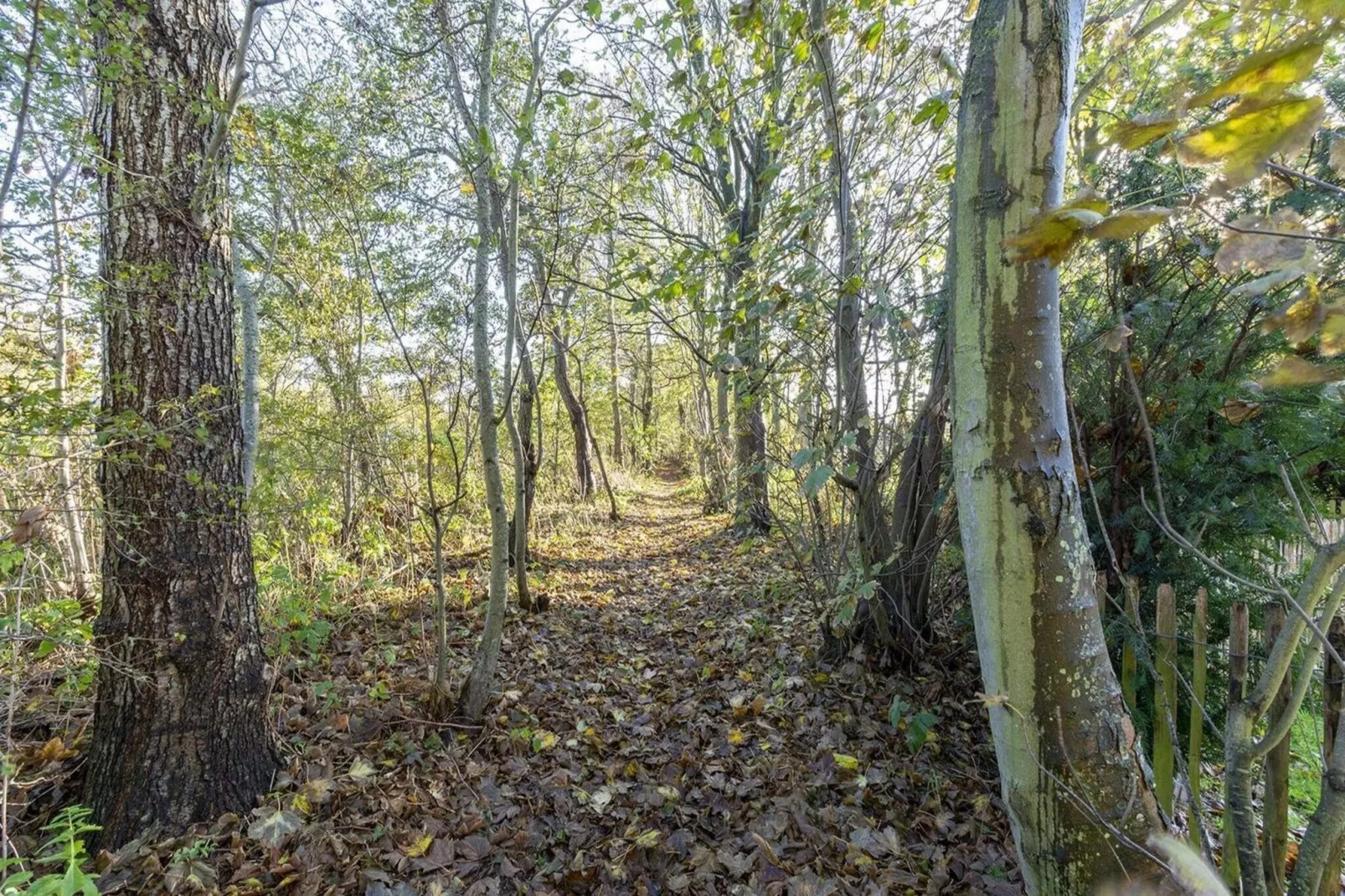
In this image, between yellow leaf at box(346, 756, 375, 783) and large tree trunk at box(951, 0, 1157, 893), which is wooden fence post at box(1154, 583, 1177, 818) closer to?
large tree trunk at box(951, 0, 1157, 893)

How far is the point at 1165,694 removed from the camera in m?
1.68

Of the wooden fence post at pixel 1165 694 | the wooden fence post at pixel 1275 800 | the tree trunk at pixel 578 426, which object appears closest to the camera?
the wooden fence post at pixel 1275 800

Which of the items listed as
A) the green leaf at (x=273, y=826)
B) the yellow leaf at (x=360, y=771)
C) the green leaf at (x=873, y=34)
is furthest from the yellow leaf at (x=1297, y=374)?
the yellow leaf at (x=360, y=771)

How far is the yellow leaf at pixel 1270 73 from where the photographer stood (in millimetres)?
581

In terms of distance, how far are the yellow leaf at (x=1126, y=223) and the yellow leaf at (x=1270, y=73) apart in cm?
11

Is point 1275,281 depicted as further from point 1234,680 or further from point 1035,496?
point 1234,680

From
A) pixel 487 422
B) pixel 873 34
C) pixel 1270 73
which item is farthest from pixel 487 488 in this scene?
pixel 1270 73

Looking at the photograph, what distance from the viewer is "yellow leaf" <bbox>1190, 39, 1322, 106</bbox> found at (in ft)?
1.90

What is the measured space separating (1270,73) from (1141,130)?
0.11 m

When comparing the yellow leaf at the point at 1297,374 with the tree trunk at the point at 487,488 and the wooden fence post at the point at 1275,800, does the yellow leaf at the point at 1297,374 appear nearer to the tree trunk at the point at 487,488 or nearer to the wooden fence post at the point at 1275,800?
the wooden fence post at the point at 1275,800

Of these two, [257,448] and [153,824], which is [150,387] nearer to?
[153,824]

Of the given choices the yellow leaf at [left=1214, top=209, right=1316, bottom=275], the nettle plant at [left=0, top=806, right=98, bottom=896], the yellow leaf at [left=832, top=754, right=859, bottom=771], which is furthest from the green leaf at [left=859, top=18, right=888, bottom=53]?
the nettle plant at [left=0, top=806, right=98, bottom=896]

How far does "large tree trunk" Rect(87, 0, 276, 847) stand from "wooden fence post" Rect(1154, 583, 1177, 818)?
3439 mm

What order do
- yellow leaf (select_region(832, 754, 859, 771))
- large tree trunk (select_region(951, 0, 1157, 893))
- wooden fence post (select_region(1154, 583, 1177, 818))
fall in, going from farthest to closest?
yellow leaf (select_region(832, 754, 859, 771))
wooden fence post (select_region(1154, 583, 1177, 818))
large tree trunk (select_region(951, 0, 1157, 893))
